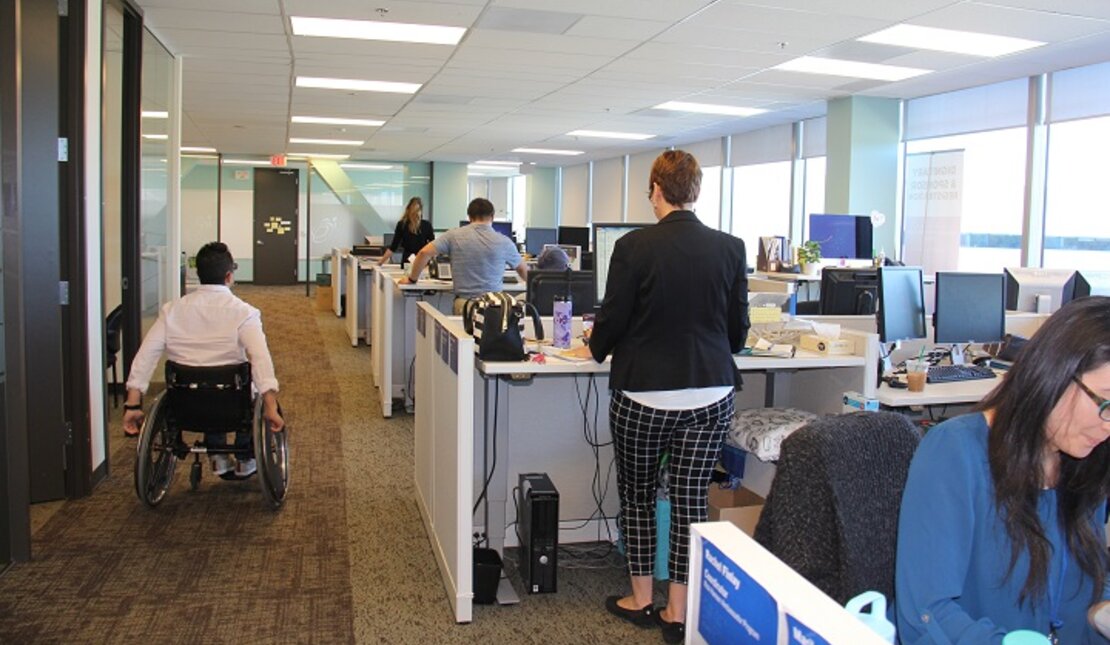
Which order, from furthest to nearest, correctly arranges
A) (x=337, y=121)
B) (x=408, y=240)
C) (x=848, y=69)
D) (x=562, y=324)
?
1. (x=337, y=121)
2. (x=408, y=240)
3. (x=848, y=69)
4. (x=562, y=324)

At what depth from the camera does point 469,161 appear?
1758cm

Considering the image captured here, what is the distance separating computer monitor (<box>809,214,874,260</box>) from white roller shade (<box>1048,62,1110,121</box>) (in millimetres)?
1729

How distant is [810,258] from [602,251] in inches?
166

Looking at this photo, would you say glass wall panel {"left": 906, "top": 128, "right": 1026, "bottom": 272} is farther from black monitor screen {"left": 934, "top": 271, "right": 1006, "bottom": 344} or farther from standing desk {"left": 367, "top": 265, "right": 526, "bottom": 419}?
standing desk {"left": 367, "top": 265, "right": 526, "bottom": 419}

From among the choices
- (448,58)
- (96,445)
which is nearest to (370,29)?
(448,58)

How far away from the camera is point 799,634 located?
86 cm

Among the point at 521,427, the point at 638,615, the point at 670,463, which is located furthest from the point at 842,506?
the point at 521,427

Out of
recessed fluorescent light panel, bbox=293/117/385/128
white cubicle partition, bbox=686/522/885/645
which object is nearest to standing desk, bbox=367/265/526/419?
white cubicle partition, bbox=686/522/885/645

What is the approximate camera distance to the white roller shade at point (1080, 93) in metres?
7.12

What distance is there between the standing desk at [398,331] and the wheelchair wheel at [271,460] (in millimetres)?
1834

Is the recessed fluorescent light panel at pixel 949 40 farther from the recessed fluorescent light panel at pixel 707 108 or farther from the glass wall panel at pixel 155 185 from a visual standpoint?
the glass wall panel at pixel 155 185

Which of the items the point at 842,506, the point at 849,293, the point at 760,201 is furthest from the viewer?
the point at 760,201

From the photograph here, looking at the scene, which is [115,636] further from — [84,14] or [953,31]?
[953,31]

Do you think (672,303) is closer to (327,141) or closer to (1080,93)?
(1080,93)
